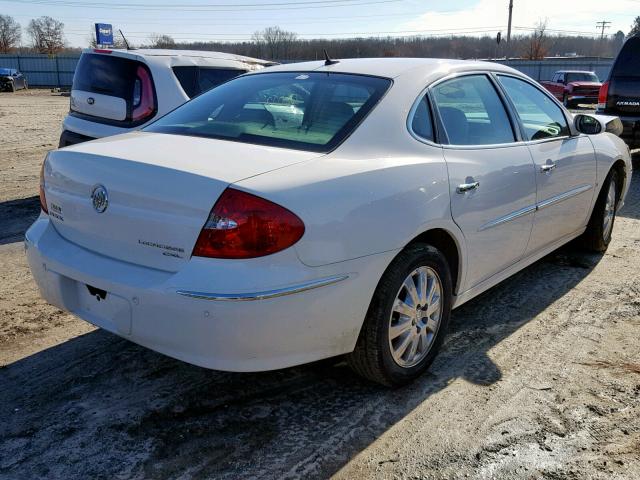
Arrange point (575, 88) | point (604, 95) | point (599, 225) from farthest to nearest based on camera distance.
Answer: point (575, 88) < point (604, 95) < point (599, 225)

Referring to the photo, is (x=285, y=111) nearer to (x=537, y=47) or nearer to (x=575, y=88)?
(x=575, y=88)

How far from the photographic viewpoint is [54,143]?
1283cm

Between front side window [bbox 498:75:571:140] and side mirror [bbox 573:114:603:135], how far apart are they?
176 mm

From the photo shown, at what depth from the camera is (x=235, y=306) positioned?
2393 mm

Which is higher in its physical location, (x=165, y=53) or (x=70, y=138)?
(x=165, y=53)

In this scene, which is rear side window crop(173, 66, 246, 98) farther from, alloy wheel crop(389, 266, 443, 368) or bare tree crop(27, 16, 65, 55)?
bare tree crop(27, 16, 65, 55)

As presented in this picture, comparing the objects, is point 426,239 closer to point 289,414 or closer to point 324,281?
point 324,281

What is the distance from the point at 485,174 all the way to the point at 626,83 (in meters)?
7.63

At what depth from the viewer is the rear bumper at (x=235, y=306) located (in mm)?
2414

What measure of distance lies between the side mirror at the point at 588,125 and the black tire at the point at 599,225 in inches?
23.9

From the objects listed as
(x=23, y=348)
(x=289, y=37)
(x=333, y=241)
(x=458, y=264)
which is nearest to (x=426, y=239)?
(x=458, y=264)

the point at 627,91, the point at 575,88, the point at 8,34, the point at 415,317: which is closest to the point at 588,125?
the point at 415,317

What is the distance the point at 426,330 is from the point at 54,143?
457 inches

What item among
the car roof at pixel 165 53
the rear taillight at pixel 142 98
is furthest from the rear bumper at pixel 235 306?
the car roof at pixel 165 53
